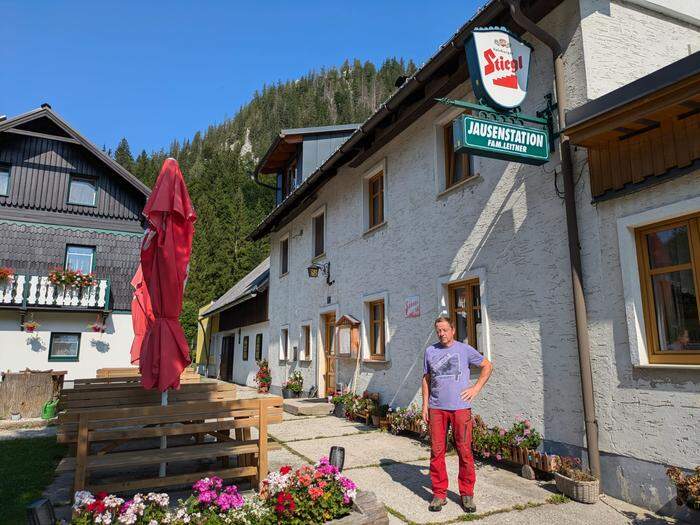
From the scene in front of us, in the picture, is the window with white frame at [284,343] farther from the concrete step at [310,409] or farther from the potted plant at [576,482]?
the potted plant at [576,482]

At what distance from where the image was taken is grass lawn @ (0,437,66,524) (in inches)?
174

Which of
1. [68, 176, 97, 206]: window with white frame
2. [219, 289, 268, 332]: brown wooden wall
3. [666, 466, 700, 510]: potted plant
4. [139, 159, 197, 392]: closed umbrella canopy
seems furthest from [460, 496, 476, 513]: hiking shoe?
[68, 176, 97, 206]: window with white frame

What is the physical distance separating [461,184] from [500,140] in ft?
6.91

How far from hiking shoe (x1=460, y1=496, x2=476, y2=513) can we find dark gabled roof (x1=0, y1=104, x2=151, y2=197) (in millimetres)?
14600

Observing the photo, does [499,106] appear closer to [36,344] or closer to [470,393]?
[470,393]

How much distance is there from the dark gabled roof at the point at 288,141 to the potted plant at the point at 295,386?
721 centimetres

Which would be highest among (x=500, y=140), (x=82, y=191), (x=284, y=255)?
(x=82, y=191)

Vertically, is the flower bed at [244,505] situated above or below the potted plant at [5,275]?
below

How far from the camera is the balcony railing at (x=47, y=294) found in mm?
14250

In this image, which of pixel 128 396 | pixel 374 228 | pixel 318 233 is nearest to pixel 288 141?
pixel 318 233

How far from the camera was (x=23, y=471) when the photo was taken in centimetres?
575

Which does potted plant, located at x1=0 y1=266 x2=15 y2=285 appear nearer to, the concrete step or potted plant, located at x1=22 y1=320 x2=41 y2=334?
potted plant, located at x1=22 y1=320 x2=41 y2=334

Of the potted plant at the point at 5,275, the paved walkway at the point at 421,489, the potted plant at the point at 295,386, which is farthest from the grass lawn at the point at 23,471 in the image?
the potted plant at the point at 5,275

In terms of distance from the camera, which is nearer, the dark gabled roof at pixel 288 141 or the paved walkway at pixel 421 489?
the paved walkway at pixel 421 489
